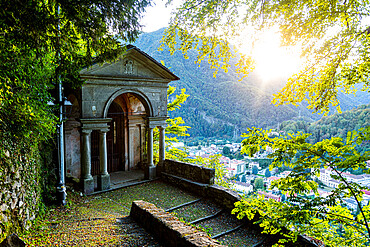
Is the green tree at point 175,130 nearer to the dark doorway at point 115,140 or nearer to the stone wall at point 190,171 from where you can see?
the dark doorway at point 115,140

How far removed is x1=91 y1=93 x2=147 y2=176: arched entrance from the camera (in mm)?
12633

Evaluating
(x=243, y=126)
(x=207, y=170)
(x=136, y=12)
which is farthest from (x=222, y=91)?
(x=136, y=12)

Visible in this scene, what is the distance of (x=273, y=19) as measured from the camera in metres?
4.80

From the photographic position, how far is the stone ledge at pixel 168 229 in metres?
4.47

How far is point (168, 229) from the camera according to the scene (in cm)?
493

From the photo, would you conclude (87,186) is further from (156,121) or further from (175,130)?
(175,130)

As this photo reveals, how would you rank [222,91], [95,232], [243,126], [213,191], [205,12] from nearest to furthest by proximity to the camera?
[205,12] → [95,232] → [213,191] → [243,126] → [222,91]

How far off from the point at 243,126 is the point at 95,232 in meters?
56.5

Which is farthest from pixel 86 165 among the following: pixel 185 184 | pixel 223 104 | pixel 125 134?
pixel 223 104

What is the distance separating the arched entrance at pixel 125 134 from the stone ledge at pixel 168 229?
6.64 metres

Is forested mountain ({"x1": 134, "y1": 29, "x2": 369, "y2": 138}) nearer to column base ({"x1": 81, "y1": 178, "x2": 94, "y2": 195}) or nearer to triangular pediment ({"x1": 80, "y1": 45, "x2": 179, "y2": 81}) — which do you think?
triangular pediment ({"x1": 80, "y1": 45, "x2": 179, "y2": 81})

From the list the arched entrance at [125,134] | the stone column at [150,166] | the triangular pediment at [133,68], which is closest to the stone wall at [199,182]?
the stone column at [150,166]

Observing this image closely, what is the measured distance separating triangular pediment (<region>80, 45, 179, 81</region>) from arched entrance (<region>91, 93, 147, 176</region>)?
2239mm

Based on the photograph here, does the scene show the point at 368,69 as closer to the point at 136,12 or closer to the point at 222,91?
the point at 136,12
